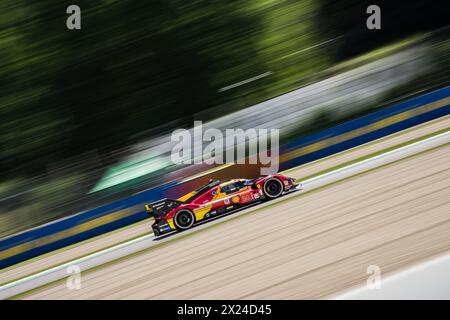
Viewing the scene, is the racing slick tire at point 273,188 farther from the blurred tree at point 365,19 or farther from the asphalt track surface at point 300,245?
the blurred tree at point 365,19

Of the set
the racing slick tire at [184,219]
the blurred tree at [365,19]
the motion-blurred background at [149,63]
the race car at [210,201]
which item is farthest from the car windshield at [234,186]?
the blurred tree at [365,19]

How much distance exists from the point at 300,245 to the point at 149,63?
28.1 ft

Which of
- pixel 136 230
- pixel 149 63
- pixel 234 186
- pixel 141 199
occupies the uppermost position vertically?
pixel 149 63

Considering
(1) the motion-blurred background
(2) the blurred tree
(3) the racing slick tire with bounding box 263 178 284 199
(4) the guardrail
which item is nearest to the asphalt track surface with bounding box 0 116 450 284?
(4) the guardrail

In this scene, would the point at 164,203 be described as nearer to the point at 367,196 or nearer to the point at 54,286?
the point at 54,286

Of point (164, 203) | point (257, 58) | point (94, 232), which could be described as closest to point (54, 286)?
point (164, 203)

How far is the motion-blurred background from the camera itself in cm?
1184

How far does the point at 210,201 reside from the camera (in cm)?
646

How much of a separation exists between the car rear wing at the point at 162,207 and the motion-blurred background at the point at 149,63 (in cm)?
492

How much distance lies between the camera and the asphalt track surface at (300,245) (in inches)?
165

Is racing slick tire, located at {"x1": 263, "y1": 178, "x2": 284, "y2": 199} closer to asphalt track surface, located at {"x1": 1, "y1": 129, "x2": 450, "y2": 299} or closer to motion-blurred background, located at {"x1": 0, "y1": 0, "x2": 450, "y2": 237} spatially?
asphalt track surface, located at {"x1": 1, "y1": 129, "x2": 450, "y2": 299}

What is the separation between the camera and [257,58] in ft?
41.4

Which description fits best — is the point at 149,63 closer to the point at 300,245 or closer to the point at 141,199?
the point at 141,199

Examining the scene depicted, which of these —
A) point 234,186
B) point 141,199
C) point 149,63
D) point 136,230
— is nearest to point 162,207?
point 234,186
